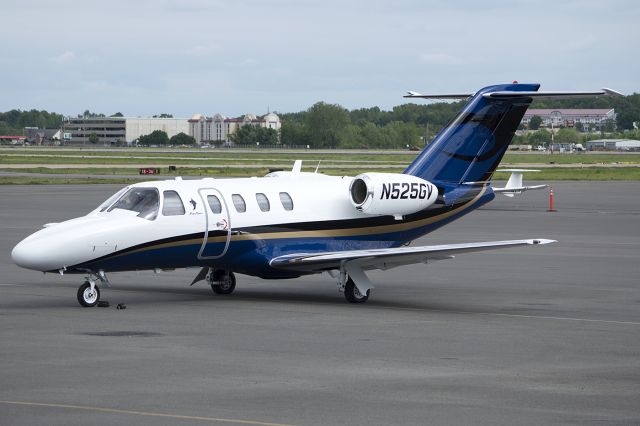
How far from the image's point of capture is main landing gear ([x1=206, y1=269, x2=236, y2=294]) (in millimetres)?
23359

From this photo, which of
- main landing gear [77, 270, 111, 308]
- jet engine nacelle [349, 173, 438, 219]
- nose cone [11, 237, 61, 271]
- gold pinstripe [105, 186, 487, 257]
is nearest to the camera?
nose cone [11, 237, 61, 271]

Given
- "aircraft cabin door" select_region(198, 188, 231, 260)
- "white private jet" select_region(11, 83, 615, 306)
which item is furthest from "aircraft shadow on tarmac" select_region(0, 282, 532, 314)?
"aircraft cabin door" select_region(198, 188, 231, 260)

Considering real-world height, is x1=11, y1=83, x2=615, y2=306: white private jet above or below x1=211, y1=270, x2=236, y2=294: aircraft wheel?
above

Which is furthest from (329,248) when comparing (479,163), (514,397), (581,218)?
(581,218)

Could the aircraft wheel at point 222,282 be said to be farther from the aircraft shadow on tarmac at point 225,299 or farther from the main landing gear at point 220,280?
the aircraft shadow on tarmac at point 225,299

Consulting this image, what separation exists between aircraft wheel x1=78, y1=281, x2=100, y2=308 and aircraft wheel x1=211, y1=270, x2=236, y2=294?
121 inches

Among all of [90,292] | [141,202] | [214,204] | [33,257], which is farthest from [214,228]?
[33,257]

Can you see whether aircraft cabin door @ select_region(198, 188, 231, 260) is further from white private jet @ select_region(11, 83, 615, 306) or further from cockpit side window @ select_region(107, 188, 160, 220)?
cockpit side window @ select_region(107, 188, 160, 220)

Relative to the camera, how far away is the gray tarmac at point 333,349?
12.5m

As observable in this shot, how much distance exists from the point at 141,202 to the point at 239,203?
1999mm

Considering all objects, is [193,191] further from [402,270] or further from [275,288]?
[402,270]

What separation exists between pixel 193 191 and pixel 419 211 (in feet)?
16.0

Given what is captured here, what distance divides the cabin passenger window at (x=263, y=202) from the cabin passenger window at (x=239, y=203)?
Answer: 35 centimetres

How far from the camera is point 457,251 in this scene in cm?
2108
